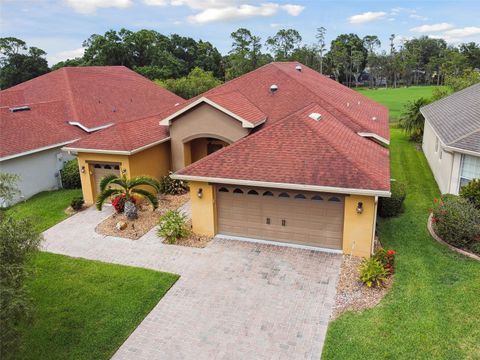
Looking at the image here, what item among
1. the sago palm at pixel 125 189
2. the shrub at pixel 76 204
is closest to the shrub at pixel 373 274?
the sago palm at pixel 125 189

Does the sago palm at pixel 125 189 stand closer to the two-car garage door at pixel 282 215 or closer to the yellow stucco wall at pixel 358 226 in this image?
the two-car garage door at pixel 282 215

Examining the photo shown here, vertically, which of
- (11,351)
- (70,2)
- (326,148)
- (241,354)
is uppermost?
(70,2)

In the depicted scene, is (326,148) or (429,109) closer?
(326,148)

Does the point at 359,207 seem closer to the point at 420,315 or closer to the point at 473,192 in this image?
the point at 420,315

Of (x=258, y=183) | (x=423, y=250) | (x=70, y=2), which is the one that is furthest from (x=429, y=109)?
(x=70, y=2)

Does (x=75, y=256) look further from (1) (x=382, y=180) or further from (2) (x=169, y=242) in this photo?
(1) (x=382, y=180)

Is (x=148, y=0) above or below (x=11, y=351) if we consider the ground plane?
above

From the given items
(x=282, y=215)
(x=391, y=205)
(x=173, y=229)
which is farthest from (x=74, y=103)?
(x=391, y=205)

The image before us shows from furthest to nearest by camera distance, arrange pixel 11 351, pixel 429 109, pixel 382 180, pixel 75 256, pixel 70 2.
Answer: pixel 429 109, pixel 70 2, pixel 75 256, pixel 382 180, pixel 11 351
